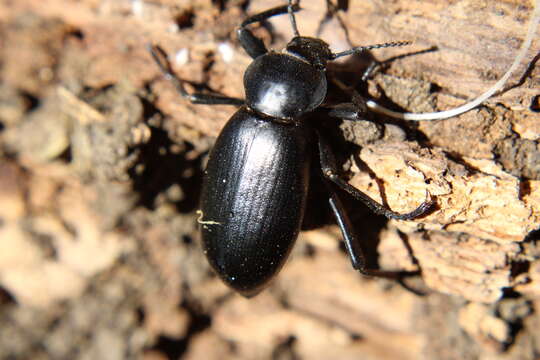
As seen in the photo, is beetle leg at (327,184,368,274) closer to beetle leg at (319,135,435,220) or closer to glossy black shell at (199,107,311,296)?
beetle leg at (319,135,435,220)

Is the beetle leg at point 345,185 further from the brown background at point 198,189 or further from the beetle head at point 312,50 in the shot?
the beetle head at point 312,50

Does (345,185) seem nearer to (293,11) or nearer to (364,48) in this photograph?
(364,48)

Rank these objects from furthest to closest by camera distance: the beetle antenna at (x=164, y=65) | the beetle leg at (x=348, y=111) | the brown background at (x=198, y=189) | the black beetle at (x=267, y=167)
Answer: the beetle antenna at (x=164, y=65)
the black beetle at (x=267, y=167)
the beetle leg at (x=348, y=111)
the brown background at (x=198, y=189)

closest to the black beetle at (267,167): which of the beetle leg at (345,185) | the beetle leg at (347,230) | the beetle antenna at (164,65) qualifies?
the beetle leg at (345,185)

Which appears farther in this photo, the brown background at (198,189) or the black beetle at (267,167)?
the black beetle at (267,167)

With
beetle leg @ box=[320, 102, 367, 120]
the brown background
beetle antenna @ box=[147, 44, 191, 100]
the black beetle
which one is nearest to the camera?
the brown background

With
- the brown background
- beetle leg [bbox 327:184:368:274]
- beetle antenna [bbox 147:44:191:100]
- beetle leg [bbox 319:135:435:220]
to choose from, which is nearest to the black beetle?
beetle leg [bbox 319:135:435:220]
